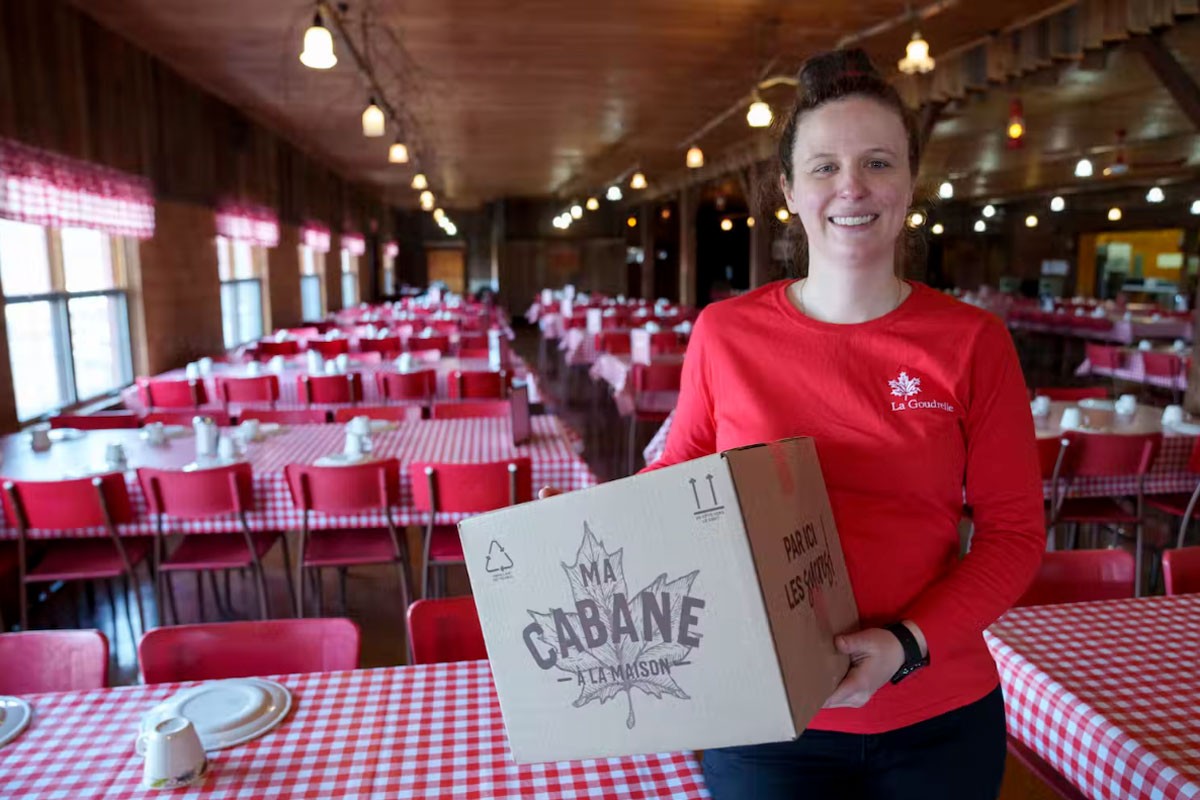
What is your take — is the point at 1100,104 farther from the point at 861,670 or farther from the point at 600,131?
the point at 861,670

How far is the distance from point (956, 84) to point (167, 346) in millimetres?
7111

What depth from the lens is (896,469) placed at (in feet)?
3.83

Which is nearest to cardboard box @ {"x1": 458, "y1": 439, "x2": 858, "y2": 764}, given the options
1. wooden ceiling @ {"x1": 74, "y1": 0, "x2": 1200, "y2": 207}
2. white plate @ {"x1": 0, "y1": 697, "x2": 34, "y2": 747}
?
wooden ceiling @ {"x1": 74, "y1": 0, "x2": 1200, "y2": 207}

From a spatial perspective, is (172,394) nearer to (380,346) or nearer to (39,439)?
(39,439)

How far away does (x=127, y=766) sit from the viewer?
1.41 meters

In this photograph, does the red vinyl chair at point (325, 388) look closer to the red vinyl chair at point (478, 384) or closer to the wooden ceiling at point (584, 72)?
the red vinyl chair at point (478, 384)

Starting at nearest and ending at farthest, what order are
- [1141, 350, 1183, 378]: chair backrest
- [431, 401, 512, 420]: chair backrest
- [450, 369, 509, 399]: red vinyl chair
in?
[431, 401, 512, 420]: chair backrest
[450, 369, 509, 399]: red vinyl chair
[1141, 350, 1183, 378]: chair backrest

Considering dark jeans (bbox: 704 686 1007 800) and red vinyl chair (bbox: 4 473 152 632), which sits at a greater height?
dark jeans (bbox: 704 686 1007 800)

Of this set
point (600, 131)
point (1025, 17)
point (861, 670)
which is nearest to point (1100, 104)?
point (1025, 17)

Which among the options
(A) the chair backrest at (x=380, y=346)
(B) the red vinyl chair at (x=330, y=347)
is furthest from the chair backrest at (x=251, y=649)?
(B) the red vinyl chair at (x=330, y=347)

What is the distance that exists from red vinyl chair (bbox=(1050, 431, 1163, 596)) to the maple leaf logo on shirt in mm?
3010

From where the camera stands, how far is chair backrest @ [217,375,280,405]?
5.87m

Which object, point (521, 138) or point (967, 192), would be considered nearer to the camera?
point (521, 138)

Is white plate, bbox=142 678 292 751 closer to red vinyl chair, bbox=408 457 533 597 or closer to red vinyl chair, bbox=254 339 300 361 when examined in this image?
red vinyl chair, bbox=408 457 533 597
